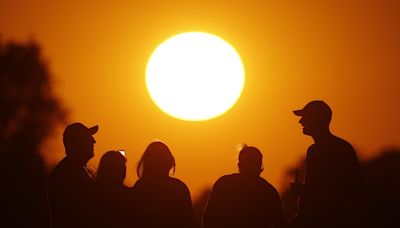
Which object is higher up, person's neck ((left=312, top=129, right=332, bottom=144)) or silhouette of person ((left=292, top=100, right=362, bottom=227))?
person's neck ((left=312, top=129, right=332, bottom=144))

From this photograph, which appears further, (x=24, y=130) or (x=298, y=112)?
(x=24, y=130)

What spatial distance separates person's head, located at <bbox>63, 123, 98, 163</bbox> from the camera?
1062cm

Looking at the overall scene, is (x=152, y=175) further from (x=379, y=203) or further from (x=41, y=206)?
(x=379, y=203)

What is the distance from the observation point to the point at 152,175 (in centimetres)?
1084

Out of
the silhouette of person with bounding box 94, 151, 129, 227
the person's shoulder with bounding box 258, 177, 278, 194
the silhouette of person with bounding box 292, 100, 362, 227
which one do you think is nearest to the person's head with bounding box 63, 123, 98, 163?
the silhouette of person with bounding box 94, 151, 129, 227

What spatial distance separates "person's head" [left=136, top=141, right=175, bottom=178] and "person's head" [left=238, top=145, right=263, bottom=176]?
0.80 m

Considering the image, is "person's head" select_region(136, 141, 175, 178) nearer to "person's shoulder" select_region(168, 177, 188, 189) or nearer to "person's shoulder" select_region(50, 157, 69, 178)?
"person's shoulder" select_region(168, 177, 188, 189)

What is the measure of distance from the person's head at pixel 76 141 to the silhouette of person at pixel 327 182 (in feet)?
7.85

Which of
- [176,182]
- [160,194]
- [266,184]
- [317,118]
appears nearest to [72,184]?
[160,194]

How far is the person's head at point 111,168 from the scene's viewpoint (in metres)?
10.6

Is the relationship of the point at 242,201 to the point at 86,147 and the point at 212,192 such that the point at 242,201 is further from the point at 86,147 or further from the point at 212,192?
the point at 86,147

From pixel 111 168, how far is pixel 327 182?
2439mm

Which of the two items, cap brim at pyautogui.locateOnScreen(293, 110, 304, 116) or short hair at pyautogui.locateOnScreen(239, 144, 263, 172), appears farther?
cap brim at pyautogui.locateOnScreen(293, 110, 304, 116)

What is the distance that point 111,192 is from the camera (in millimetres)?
10664
